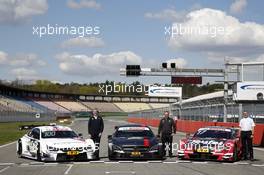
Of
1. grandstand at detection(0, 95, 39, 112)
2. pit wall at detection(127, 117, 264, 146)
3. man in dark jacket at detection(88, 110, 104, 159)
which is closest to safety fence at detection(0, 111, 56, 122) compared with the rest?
grandstand at detection(0, 95, 39, 112)

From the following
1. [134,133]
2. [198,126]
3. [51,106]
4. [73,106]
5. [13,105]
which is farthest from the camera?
[73,106]

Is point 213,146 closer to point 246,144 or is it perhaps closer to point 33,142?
point 246,144

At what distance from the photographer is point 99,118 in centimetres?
1902

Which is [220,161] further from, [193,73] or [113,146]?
[193,73]

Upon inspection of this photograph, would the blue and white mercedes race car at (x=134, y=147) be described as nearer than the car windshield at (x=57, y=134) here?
Yes

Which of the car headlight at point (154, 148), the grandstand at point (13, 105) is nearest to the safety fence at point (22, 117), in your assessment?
the grandstand at point (13, 105)

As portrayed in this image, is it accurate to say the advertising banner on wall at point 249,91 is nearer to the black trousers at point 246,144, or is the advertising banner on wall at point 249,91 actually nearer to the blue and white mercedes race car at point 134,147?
the black trousers at point 246,144

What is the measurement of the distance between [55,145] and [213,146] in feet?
15.8

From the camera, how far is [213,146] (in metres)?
17.0

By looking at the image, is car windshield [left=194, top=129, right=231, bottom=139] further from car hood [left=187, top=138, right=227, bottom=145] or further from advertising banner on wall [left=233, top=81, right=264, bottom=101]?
advertising banner on wall [left=233, top=81, right=264, bottom=101]

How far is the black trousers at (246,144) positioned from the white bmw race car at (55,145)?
4871mm

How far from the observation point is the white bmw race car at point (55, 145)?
16641 millimetres

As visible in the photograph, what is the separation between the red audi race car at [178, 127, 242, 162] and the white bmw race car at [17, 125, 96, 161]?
9.78 feet

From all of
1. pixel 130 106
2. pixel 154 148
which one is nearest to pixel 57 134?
pixel 154 148
